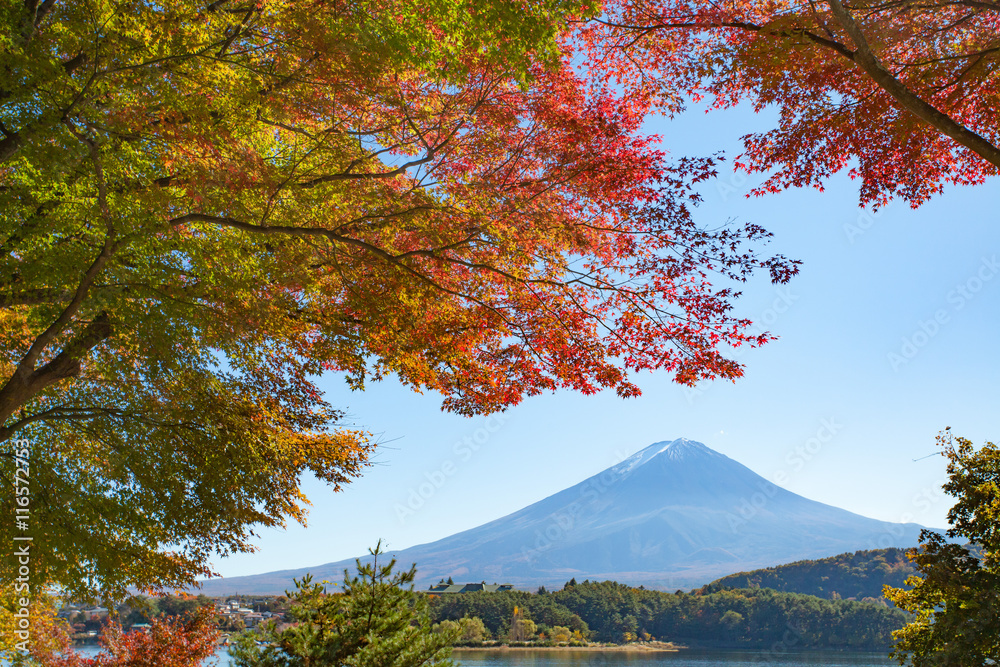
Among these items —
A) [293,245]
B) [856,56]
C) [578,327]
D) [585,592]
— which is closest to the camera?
[856,56]

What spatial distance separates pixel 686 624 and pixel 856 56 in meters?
80.6

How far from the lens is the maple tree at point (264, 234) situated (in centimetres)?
465

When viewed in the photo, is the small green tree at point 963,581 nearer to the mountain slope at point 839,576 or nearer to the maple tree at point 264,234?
the maple tree at point 264,234

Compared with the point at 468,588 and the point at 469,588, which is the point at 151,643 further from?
Result: the point at 469,588

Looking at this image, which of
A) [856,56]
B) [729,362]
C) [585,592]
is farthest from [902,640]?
[585,592]

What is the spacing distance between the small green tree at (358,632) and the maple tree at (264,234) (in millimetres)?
2255

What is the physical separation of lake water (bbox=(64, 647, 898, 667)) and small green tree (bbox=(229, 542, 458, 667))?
168 ft

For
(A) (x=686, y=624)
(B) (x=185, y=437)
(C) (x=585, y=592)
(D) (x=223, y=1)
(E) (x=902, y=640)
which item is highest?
(D) (x=223, y=1)

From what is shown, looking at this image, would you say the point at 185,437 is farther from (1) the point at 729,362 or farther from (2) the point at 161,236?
(1) the point at 729,362

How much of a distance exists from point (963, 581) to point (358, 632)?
36.8ft

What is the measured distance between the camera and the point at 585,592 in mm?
68938

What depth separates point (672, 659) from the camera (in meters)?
64.2

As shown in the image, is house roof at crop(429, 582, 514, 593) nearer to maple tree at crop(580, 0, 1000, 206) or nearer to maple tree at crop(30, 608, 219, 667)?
maple tree at crop(30, 608, 219, 667)

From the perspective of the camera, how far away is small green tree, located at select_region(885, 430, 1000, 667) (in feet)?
34.1
